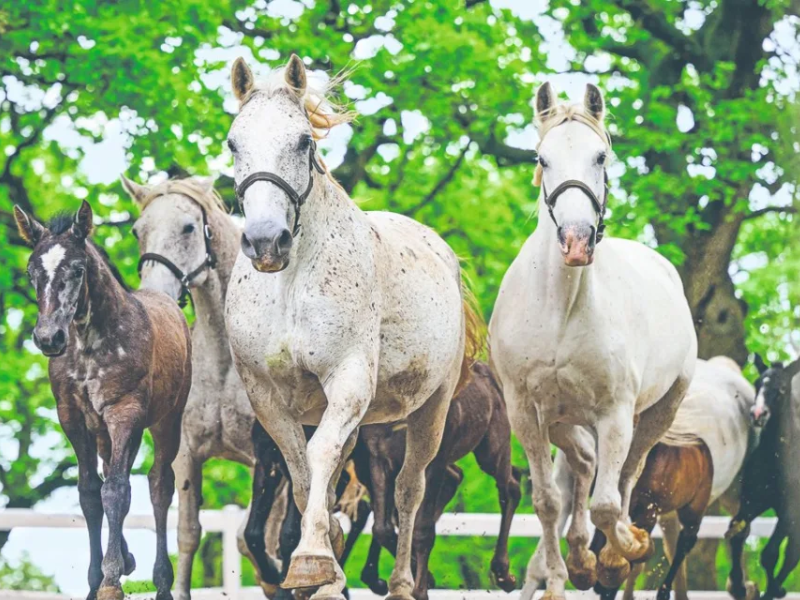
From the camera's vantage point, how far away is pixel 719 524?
44.7 feet

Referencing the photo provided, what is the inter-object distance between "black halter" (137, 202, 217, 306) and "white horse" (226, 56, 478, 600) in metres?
1.91

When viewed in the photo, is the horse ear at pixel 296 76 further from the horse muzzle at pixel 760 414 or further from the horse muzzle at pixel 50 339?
the horse muzzle at pixel 760 414

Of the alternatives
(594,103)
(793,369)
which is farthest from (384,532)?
(793,369)

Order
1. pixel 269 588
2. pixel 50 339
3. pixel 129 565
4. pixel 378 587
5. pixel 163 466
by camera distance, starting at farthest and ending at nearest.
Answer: pixel 378 587 < pixel 269 588 < pixel 163 466 < pixel 129 565 < pixel 50 339

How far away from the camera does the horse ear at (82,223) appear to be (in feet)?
24.5

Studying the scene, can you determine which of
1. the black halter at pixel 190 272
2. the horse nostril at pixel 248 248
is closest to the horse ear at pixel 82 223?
the black halter at pixel 190 272

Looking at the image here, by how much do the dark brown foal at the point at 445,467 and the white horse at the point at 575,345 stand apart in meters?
1.09

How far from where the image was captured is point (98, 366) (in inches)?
301

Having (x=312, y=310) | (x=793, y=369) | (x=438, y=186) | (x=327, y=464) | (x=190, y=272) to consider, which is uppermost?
(x=438, y=186)

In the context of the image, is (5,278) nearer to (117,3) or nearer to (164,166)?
(164,166)

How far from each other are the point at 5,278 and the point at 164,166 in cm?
226

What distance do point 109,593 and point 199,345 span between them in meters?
2.71

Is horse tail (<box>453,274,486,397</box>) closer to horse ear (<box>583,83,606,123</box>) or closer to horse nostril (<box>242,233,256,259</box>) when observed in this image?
horse ear (<box>583,83,606,123</box>)

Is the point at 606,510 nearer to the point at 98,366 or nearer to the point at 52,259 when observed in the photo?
the point at 98,366
